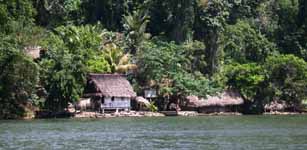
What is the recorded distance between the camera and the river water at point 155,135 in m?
32.4

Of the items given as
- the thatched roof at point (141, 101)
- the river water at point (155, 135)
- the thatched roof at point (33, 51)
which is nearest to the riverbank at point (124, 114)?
the thatched roof at point (141, 101)

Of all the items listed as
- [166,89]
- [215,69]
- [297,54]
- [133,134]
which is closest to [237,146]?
[133,134]

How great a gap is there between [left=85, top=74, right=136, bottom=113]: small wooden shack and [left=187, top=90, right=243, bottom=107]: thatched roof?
4.89 m

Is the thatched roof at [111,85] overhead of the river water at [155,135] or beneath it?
overhead

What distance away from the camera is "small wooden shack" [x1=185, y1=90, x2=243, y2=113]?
63.5m

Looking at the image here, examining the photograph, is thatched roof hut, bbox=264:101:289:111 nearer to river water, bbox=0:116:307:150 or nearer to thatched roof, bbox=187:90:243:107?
thatched roof, bbox=187:90:243:107

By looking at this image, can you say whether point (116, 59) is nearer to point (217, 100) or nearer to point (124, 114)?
point (124, 114)

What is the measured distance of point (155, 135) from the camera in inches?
1526

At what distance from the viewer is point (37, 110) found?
180ft

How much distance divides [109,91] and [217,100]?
28.9 feet

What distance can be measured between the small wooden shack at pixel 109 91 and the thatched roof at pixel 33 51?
3907 mm

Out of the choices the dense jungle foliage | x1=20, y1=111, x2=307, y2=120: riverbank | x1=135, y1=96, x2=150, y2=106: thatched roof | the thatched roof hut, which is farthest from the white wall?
the thatched roof hut

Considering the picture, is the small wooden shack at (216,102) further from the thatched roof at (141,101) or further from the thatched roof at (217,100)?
the thatched roof at (141,101)

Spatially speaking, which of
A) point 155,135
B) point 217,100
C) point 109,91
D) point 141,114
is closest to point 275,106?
point 217,100
